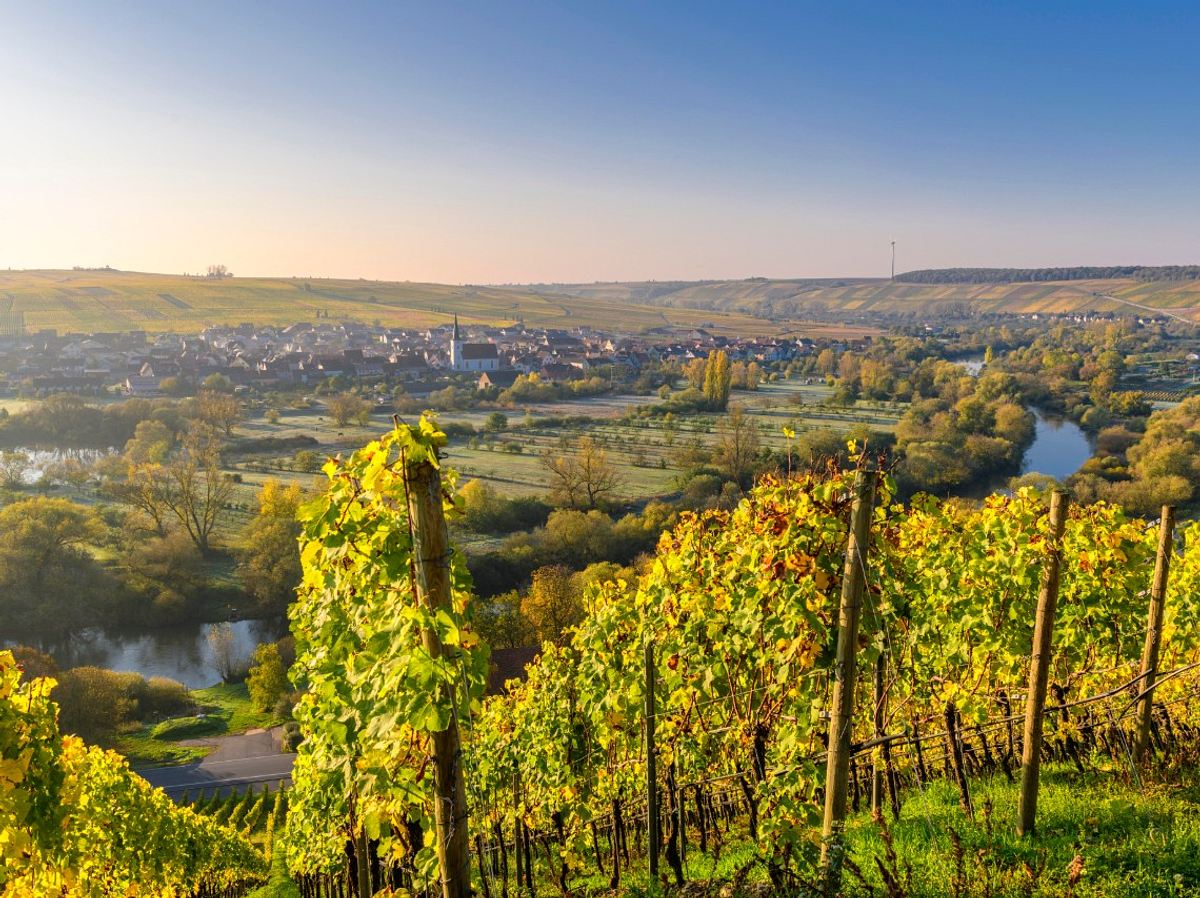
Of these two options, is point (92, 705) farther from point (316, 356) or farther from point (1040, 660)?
point (316, 356)

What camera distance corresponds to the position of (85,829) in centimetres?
900

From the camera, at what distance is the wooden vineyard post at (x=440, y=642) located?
3084mm

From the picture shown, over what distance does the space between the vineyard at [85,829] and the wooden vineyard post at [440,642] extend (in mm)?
2829

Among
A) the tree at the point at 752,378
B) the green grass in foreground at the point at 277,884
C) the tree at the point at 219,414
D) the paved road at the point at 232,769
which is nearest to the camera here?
the green grass in foreground at the point at 277,884

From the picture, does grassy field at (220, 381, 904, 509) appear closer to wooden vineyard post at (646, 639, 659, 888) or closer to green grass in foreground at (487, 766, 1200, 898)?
green grass in foreground at (487, 766, 1200, 898)

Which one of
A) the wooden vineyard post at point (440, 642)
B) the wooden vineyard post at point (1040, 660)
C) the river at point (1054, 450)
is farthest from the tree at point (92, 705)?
the river at point (1054, 450)

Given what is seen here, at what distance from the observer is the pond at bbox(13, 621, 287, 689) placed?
30406 millimetres

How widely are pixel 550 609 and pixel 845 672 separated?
2503 cm

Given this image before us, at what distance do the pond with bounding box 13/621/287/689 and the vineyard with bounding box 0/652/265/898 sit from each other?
702 inches

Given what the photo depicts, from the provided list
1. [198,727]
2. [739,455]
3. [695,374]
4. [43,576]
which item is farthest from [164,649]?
[695,374]

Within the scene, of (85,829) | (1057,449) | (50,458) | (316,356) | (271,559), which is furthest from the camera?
(316,356)

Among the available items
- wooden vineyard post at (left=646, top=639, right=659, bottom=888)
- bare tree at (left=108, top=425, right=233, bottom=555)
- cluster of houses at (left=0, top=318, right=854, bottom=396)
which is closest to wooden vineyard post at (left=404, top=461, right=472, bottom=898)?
wooden vineyard post at (left=646, top=639, right=659, bottom=888)

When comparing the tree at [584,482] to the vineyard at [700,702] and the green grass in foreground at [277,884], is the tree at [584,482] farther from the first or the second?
the vineyard at [700,702]

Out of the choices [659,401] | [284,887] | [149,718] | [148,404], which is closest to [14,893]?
[284,887]
